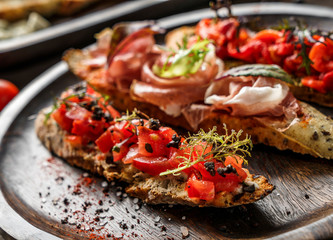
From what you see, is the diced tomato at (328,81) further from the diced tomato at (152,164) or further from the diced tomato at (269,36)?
the diced tomato at (152,164)

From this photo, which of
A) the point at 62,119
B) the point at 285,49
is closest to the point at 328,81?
the point at 285,49

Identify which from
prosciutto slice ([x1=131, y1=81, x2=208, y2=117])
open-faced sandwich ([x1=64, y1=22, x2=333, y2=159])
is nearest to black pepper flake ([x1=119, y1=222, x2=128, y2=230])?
open-faced sandwich ([x1=64, y1=22, x2=333, y2=159])

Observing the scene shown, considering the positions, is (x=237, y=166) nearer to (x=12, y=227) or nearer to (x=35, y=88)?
(x=12, y=227)

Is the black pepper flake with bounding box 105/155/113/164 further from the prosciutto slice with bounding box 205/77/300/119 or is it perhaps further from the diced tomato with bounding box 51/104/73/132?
the prosciutto slice with bounding box 205/77/300/119

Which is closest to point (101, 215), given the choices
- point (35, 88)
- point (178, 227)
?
point (178, 227)

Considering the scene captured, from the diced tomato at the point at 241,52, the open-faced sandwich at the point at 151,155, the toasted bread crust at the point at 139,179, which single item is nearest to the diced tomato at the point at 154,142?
the open-faced sandwich at the point at 151,155

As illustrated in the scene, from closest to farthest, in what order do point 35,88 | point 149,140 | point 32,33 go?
point 149,140, point 35,88, point 32,33
